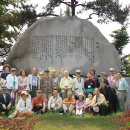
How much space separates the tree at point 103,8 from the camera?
76.2 ft

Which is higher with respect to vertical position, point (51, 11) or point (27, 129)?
point (51, 11)

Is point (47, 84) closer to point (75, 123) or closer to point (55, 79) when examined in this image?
point (55, 79)

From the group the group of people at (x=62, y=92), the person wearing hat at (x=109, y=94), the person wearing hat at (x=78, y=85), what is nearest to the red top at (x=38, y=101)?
the group of people at (x=62, y=92)

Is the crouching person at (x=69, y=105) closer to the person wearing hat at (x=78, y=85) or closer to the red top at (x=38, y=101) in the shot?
the person wearing hat at (x=78, y=85)

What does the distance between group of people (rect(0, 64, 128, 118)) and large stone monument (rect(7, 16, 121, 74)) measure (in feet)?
9.74

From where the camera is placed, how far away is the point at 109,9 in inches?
923

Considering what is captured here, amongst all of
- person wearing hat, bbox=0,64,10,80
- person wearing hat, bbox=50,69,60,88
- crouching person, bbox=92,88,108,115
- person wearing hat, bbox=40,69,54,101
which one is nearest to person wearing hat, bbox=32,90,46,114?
person wearing hat, bbox=40,69,54,101

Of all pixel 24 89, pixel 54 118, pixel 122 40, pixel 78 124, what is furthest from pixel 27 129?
pixel 122 40

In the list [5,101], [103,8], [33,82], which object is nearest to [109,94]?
[33,82]

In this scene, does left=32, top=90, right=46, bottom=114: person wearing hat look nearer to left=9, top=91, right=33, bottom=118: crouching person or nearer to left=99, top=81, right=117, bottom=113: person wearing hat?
left=9, top=91, right=33, bottom=118: crouching person

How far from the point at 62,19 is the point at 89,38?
1.49m

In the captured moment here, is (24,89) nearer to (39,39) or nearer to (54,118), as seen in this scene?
(54,118)

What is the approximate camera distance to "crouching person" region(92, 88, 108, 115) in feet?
51.7

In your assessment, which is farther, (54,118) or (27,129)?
(54,118)
